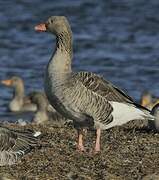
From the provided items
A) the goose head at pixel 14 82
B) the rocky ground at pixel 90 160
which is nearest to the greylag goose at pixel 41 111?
the goose head at pixel 14 82

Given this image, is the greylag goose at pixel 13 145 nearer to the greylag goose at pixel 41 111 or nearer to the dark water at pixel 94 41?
the greylag goose at pixel 41 111

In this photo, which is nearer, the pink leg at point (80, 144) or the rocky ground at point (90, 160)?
the rocky ground at point (90, 160)

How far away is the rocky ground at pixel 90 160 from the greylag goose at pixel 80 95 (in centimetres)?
29

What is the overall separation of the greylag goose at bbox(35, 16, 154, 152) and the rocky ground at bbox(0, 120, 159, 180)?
0.97ft

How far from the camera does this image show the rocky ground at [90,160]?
8.68 metres

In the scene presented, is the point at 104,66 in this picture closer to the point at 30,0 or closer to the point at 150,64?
the point at 150,64

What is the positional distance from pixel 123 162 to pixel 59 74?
129 centimetres

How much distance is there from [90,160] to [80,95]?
819 millimetres

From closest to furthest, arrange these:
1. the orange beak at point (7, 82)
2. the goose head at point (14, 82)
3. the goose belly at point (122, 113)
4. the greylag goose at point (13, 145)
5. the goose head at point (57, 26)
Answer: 1. the greylag goose at point (13, 145)
2. the goose belly at point (122, 113)
3. the goose head at point (57, 26)
4. the goose head at point (14, 82)
5. the orange beak at point (7, 82)

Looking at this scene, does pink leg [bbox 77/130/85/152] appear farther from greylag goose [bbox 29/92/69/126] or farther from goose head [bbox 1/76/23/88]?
goose head [bbox 1/76/23/88]

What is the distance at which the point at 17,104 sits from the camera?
22.0 m

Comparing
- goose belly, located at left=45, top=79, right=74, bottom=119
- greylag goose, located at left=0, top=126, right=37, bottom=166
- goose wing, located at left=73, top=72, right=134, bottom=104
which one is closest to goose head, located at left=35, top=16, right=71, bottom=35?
goose wing, located at left=73, top=72, right=134, bottom=104

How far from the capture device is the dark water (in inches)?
956

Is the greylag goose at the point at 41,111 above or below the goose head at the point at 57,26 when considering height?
below
